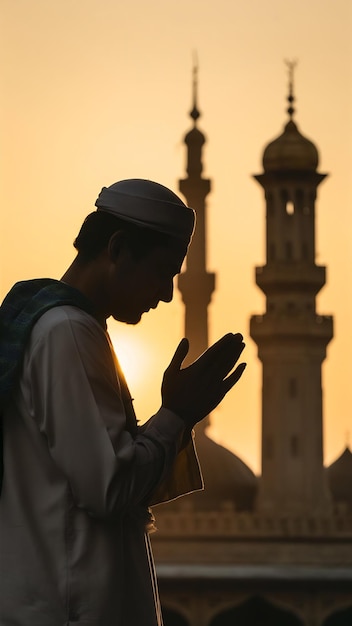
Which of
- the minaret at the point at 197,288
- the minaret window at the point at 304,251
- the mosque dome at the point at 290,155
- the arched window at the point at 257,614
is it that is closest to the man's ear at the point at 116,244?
the arched window at the point at 257,614

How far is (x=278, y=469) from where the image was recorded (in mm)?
45062

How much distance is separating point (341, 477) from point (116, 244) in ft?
140

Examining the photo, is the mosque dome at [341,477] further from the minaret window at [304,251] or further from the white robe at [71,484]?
the white robe at [71,484]

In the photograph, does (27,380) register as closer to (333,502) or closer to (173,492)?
(173,492)

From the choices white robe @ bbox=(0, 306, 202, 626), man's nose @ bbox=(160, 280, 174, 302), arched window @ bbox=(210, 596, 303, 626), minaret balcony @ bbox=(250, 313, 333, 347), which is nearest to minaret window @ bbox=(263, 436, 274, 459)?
minaret balcony @ bbox=(250, 313, 333, 347)

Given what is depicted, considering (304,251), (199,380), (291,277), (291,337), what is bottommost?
(199,380)

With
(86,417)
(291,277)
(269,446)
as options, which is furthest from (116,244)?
(269,446)

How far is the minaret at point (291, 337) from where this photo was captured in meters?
43.7

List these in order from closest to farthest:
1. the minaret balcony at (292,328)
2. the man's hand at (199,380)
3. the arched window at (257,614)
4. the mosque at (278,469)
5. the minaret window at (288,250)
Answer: the man's hand at (199,380), the arched window at (257,614), the mosque at (278,469), the minaret balcony at (292,328), the minaret window at (288,250)

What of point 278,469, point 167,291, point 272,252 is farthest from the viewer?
point 278,469

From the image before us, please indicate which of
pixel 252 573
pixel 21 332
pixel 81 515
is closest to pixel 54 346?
pixel 21 332

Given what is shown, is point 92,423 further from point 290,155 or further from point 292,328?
point 290,155

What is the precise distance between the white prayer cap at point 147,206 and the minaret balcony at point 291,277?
136 ft

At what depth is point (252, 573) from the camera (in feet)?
134
